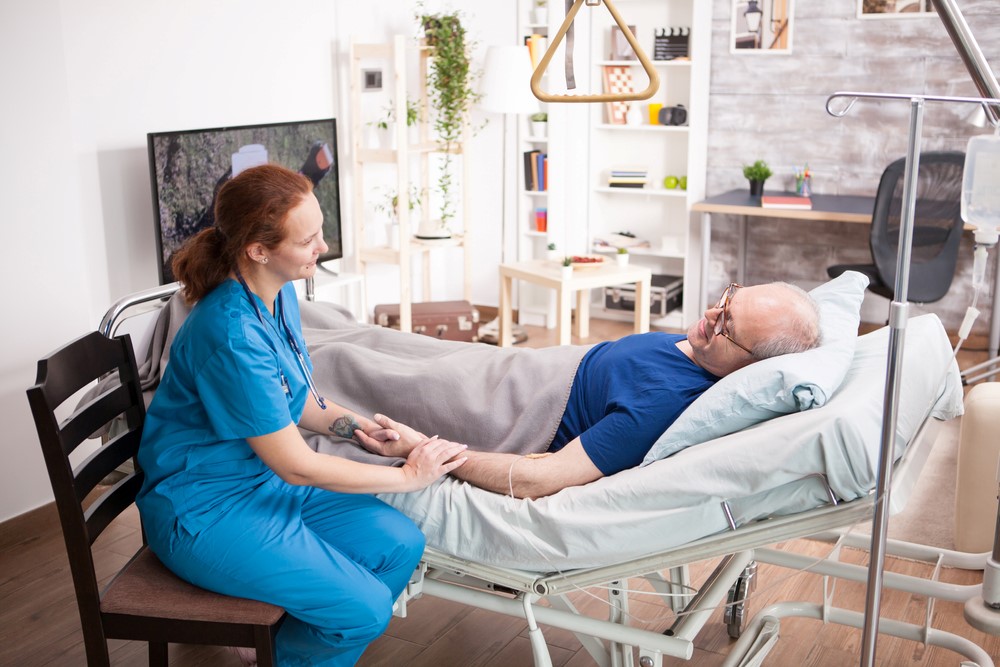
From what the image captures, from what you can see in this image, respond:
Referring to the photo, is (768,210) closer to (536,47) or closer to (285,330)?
(536,47)

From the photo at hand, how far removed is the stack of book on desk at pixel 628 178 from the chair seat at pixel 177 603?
3.92 m

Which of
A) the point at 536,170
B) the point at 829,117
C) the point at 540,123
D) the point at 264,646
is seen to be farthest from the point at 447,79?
the point at 264,646

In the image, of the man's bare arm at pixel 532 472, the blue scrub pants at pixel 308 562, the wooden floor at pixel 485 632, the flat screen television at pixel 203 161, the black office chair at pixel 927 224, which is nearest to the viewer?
the blue scrub pants at pixel 308 562

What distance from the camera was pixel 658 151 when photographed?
5.32 metres

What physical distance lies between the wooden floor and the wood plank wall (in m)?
2.67

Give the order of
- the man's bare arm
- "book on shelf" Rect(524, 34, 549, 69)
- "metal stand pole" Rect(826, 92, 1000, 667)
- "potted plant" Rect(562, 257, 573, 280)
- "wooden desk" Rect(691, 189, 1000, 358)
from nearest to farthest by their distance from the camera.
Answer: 1. "metal stand pole" Rect(826, 92, 1000, 667)
2. the man's bare arm
3. "potted plant" Rect(562, 257, 573, 280)
4. "wooden desk" Rect(691, 189, 1000, 358)
5. "book on shelf" Rect(524, 34, 549, 69)

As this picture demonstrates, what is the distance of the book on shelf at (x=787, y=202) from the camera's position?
4.57 meters

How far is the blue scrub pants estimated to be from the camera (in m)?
1.67

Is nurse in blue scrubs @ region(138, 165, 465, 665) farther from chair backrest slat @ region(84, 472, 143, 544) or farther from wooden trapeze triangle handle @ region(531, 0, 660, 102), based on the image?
wooden trapeze triangle handle @ region(531, 0, 660, 102)

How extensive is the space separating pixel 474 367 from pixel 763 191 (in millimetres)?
3199

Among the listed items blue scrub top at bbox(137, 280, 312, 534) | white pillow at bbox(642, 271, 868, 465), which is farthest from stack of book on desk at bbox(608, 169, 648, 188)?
blue scrub top at bbox(137, 280, 312, 534)

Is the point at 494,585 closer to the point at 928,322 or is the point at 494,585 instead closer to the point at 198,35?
the point at 928,322

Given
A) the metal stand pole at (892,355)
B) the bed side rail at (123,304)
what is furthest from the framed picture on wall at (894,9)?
the bed side rail at (123,304)

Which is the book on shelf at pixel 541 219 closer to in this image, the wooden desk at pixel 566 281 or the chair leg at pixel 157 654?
the wooden desk at pixel 566 281
